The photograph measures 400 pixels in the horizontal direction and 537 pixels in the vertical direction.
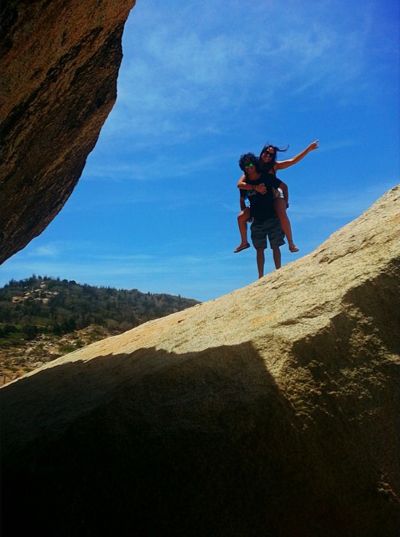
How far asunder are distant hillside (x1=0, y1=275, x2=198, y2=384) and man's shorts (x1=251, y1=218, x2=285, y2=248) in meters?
10.5

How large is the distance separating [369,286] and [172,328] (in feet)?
7.93

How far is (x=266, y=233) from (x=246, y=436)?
5.70 metres

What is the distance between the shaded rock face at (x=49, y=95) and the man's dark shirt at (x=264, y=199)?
115 inches

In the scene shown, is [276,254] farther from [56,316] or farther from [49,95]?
[56,316]

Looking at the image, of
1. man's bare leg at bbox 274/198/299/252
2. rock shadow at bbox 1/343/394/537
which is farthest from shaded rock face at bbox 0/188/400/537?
man's bare leg at bbox 274/198/299/252

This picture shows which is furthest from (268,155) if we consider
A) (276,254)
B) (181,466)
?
(181,466)

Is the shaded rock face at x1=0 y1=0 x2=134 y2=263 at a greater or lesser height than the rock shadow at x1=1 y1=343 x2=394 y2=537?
greater

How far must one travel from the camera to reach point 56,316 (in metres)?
40.2

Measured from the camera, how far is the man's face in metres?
8.93

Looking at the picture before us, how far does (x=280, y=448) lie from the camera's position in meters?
3.73

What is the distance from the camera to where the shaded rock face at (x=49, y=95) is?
4.47 metres

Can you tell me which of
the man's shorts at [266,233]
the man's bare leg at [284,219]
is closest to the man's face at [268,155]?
the man's bare leg at [284,219]

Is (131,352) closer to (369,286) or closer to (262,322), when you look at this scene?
(262,322)

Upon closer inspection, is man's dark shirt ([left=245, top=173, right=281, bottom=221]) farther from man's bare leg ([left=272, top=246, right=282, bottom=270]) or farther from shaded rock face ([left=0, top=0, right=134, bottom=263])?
shaded rock face ([left=0, top=0, right=134, bottom=263])
